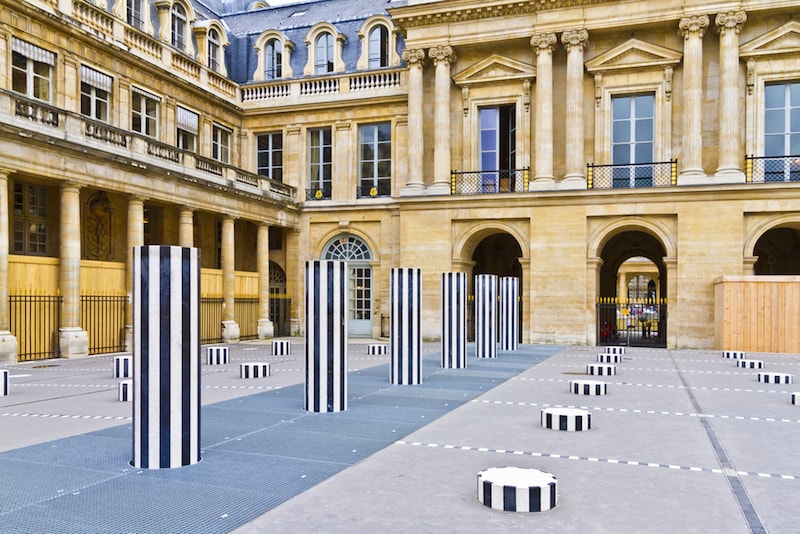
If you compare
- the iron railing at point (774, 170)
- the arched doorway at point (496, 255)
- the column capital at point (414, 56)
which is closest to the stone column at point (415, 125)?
the column capital at point (414, 56)

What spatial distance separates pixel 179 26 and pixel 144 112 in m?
5.09

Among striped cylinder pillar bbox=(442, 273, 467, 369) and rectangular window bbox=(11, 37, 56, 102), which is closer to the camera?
striped cylinder pillar bbox=(442, 273, 467, 369)

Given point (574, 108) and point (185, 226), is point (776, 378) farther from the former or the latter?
point (185, 226)

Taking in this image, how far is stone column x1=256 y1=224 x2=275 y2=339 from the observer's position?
29.8 m

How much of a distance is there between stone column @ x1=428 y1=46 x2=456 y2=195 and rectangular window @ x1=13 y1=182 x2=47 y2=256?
47.2 feet

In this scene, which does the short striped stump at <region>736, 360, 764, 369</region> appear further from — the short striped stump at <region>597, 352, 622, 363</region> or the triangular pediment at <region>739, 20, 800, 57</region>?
the triangular pediment at <region>739, 20, 800, 57</region>

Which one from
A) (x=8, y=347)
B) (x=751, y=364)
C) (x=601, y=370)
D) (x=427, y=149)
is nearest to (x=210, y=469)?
(x=601, y=370)

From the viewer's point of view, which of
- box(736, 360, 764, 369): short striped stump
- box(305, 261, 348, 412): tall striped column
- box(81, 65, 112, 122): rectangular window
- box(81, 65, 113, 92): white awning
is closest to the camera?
box(305, 261, 348, 412): tall striped column

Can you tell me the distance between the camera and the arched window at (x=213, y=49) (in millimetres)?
31422

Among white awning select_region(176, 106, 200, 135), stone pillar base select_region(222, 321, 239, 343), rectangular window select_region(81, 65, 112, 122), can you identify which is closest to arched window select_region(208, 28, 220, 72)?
white awning select_region(176, 106, 200, 135)

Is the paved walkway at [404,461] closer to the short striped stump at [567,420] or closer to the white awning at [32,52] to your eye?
the short striped stump at [567,420]

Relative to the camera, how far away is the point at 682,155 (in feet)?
85.7

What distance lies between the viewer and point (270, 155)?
33438mm

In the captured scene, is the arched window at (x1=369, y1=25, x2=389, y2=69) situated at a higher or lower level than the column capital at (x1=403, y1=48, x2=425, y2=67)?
higher
